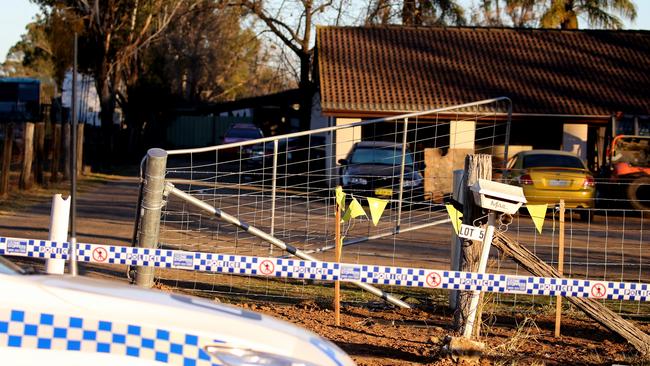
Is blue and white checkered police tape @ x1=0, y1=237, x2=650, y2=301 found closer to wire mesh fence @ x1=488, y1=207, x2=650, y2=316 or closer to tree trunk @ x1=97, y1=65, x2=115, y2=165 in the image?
wire mesh fence @ x1=488, y1=207, x2=650, y2=316

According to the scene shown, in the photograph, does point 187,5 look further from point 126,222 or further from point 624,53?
point 126,222

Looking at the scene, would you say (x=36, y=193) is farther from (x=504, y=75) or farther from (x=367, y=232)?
(x=504, y=75)

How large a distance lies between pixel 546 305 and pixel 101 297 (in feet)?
23.7

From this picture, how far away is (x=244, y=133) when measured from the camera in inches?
1560

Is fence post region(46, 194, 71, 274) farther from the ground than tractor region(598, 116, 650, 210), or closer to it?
closer to it

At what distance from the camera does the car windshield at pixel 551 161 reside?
21172 millimetres

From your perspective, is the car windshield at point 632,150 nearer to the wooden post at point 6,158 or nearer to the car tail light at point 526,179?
the car tail light at point 526,179

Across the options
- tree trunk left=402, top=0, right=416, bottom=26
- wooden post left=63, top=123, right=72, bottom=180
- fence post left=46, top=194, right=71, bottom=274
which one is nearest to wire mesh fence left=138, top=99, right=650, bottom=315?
fence post left=46, top=194, right=71, bottom=274

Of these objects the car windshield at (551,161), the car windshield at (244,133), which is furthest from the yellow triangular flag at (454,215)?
the car windshield at (244,133)

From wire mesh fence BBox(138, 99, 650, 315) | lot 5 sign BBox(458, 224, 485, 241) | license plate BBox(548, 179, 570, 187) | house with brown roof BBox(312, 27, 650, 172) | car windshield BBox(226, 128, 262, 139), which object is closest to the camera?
lot 5 sign BBox(458, 224, 485, 241)

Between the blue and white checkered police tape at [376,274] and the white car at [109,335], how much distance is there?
3.62m

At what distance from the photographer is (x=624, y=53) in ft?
101

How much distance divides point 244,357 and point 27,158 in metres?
19.2

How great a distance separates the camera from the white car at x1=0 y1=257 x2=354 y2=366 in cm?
365
